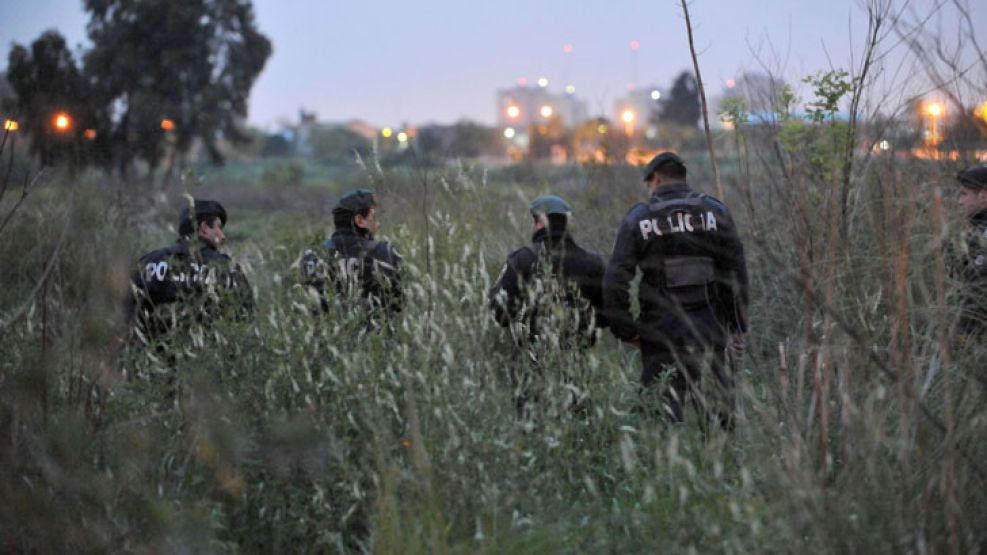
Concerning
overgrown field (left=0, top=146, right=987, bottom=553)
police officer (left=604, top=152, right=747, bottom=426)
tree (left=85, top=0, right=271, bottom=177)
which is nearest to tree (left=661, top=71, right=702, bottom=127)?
tree (left=85, top=0, right=271, bottom=177)

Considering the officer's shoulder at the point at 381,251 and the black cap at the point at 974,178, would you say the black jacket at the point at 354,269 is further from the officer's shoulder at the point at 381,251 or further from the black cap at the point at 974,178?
the black cap at the point at 974,178

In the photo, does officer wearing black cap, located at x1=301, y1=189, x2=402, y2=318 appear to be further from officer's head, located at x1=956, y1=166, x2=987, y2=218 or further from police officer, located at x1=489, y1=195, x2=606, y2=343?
officer's head, located at x1=956, y1=166, x2=987, y2=218

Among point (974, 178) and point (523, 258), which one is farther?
point (523, 258)

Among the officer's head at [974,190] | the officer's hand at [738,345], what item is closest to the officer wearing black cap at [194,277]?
the officer's hand at [738,345]

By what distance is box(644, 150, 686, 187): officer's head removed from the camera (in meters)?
6.12

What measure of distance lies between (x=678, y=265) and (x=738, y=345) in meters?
0.62

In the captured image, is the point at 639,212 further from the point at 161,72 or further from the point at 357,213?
the point at 161,72

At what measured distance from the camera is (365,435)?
15.0ft

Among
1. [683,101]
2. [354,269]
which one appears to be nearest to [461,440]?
[354,269]

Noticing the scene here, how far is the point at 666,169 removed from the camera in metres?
6.13

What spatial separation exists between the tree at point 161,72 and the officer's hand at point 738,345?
35.3 metres

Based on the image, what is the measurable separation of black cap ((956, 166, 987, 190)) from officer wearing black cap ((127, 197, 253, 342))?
13.3 ft

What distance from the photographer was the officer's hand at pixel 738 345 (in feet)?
19.3

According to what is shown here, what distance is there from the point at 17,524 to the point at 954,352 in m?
4.25
